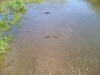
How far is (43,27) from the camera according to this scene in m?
7.21

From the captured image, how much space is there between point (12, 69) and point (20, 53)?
89 centimetres

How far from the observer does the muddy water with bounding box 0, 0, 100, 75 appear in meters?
4.23

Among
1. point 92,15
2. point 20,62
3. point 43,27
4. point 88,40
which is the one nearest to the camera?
point 20,62

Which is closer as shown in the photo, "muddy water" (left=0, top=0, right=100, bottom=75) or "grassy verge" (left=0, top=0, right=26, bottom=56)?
"muddy water" (left=0, top=0, right=100, bottom=75)

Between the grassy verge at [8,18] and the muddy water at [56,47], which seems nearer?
the muddy water at [56,47]

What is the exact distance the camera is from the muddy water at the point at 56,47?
4227 mm

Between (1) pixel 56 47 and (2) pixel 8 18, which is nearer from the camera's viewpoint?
(1) pixel 56 47

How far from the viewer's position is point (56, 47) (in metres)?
5.38

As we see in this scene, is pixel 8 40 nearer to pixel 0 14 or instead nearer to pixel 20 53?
pixel 20 53

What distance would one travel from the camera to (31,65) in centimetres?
444

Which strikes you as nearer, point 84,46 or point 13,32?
point 84,46

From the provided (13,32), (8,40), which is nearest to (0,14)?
(13,32)

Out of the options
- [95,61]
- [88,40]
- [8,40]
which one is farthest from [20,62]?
[88,40]

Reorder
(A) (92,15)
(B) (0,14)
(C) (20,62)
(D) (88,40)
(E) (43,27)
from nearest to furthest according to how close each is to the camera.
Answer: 1. (C) (20,62)
2. (D) (88,40)
3. (E) (43,27)
4. (A) (92,15)
5. (B) (0,14)
